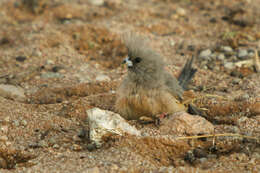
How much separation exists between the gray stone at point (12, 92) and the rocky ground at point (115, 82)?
1 cm

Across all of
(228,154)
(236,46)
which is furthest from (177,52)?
(228,154)

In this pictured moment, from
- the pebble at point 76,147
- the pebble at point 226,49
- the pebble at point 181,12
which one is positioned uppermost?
the pebble at point 181,12

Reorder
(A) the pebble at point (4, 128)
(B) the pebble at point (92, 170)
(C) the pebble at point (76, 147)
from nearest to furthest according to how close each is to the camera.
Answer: (B) the pebble at point (92, 170), (C) the pebble at point (76, 147), (A) the pebble at point (4, 128)

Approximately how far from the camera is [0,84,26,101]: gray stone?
419 cm

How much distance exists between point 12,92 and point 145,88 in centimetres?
174

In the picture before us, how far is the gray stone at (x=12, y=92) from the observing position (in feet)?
13.7

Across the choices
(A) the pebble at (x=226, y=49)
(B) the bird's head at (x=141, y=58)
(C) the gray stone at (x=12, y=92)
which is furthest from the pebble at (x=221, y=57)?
(C) the gray stone at (x=12, y=92)

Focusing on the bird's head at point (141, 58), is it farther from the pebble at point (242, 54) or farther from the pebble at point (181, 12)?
the pebble at point (181, 12)

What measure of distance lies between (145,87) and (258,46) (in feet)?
8.95

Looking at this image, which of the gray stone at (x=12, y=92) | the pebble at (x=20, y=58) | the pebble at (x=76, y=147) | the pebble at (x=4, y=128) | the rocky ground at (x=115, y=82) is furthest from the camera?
the pebble at (x=20, y=58)

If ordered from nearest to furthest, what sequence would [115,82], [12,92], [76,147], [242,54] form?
[76,147], [12,92], [115,82], [242,54]

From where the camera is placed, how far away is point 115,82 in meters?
4.72

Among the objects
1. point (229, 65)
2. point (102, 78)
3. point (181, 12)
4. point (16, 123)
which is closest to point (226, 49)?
point (229, 65)

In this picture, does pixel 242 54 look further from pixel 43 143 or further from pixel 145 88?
pixel 43 143
